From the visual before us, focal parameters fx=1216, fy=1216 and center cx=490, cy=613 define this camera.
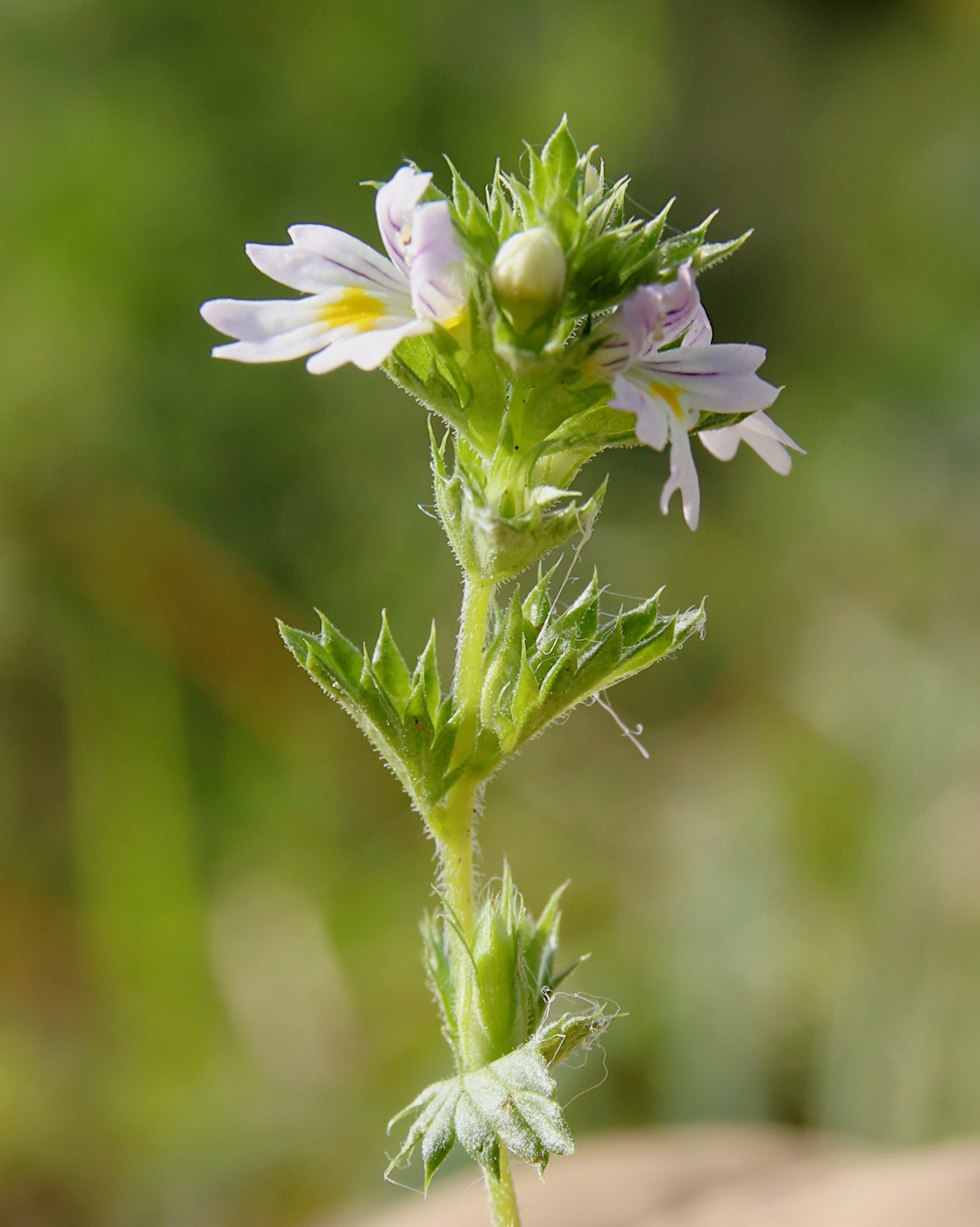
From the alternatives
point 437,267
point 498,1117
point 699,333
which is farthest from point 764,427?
point 498,1117

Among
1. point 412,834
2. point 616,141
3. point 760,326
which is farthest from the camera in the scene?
point 760,326

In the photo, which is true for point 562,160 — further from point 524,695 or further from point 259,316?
point 524,695

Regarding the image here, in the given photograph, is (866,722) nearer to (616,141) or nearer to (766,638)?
(766,638)

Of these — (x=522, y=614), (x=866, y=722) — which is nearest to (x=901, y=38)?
(x=866, y=722)

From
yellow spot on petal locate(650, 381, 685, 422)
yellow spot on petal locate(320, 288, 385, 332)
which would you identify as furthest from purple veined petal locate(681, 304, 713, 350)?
yellow spot on petal locate(320, 288, 385, 332)

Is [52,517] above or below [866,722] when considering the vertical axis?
above

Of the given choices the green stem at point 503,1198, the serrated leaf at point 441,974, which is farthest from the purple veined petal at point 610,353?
the green stem at point 503,1198

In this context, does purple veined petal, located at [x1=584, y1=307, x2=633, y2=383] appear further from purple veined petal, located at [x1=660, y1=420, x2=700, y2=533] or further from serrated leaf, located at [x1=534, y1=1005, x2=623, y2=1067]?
serrated leaf, located at [x1=534, y1=1005, x2=623, y2=1067]
